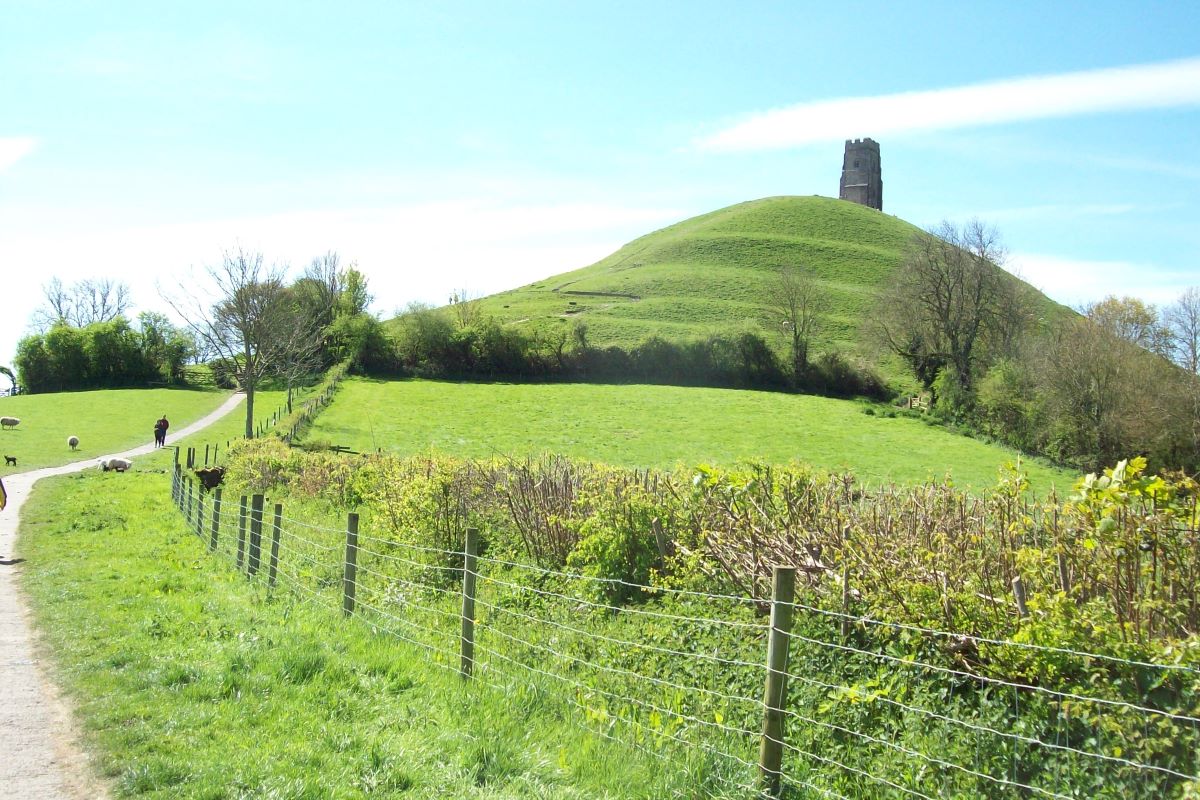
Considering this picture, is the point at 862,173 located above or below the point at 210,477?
above

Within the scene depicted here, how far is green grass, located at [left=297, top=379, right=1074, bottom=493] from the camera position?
147ft

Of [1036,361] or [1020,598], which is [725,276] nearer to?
[1036,361]

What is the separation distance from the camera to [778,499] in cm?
904

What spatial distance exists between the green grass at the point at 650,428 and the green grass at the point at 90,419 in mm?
→ 11180

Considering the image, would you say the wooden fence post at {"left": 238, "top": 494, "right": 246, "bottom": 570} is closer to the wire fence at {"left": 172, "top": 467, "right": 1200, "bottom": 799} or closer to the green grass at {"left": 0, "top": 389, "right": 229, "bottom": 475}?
the wire fence at {"left": 172, "top": 467, "right": 1200, "bottom": 799}

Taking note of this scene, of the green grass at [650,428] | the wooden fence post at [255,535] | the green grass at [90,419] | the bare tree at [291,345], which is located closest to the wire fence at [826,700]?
the wooden fence post at [255,535]

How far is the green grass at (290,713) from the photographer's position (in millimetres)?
5145

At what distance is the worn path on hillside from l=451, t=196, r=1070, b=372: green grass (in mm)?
69178

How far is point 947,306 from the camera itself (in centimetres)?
6794

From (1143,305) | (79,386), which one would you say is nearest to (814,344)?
(1143,305)

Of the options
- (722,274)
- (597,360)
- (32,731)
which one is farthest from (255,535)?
(722,274)

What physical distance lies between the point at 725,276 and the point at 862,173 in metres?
94.7

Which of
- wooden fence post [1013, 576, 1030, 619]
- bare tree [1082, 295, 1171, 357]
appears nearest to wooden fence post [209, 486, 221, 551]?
wooden fence post [1013, 576, 1030, 619]

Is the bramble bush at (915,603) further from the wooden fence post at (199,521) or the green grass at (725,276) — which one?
the green grass at (725,276)
